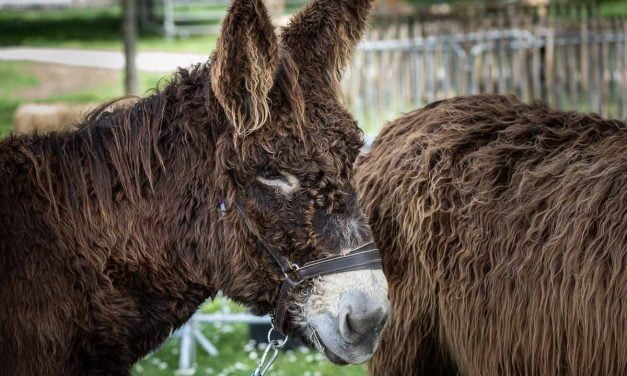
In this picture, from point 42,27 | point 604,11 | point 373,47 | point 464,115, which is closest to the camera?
point 464,115

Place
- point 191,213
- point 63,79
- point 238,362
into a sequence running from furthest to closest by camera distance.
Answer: point 63,79 < point 238,362 < point 191,213

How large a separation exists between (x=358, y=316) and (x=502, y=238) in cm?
103

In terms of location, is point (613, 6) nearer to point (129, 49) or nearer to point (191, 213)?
point (129, 49)

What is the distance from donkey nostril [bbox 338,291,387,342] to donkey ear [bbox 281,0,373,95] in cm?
85

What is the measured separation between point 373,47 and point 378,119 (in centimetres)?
110

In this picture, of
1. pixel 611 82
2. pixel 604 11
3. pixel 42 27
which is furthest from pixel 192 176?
pixel 604 11

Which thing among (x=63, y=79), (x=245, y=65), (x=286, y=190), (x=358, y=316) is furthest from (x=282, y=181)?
(x=63, y=79)

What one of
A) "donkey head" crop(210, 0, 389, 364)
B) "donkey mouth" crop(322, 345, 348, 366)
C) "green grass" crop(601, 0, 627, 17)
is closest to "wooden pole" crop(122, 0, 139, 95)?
"donkey head" crop(210, 0, 389, 364)

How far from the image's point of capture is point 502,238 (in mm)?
3672

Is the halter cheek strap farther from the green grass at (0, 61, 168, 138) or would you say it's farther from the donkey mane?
the green grass at (0, 61, 168, 138)

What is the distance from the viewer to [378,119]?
43.8 ft

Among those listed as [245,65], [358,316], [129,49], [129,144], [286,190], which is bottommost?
[358,316]

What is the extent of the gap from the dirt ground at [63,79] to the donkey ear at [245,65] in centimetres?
1441

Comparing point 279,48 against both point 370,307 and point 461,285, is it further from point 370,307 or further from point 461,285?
point 461,285
